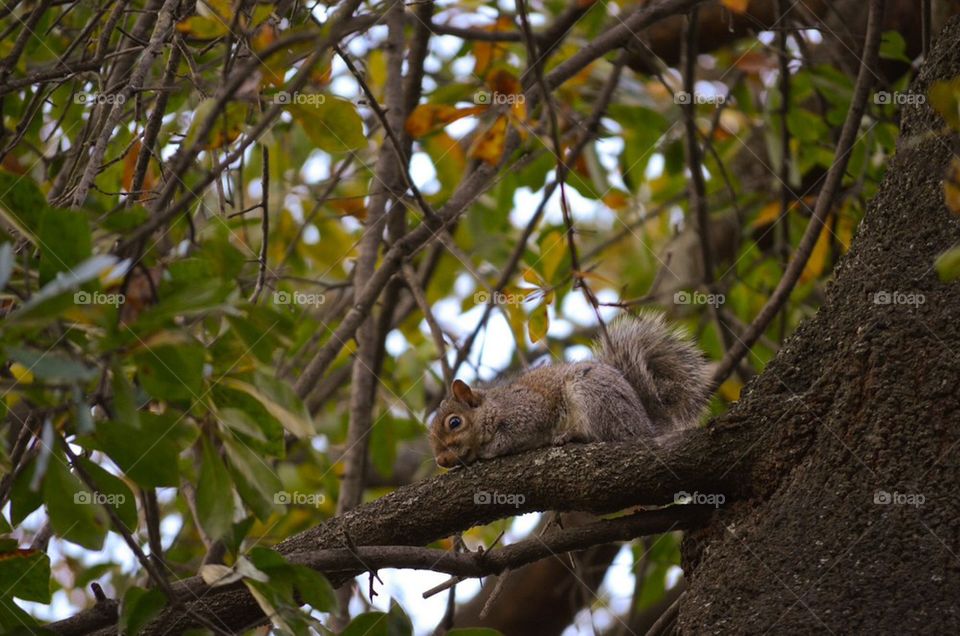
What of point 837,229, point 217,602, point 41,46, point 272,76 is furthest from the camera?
point 837,229

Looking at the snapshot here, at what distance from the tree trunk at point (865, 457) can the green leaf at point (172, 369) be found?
36.0 inches

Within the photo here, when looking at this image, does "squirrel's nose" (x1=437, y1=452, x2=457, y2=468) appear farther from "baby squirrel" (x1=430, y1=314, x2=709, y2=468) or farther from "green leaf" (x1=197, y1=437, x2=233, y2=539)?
"green leaf" (x1=197, y1=437, x2=233, y2=539)

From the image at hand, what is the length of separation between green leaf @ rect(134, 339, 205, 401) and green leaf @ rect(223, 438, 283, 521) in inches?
6.2

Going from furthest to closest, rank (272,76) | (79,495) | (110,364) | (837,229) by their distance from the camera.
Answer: (837,229) < (272,76) < (79,495) < (110,364)

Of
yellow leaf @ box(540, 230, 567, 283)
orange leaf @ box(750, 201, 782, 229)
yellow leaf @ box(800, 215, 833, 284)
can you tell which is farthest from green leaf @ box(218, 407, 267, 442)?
orange leaf @ box(750, 201, 782, 229)

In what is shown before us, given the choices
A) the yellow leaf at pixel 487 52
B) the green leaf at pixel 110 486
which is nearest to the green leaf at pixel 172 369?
the green leaf at pixel 110 486

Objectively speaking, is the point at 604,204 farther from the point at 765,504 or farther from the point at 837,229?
the point at 765,504

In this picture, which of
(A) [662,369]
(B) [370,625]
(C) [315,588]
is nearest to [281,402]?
(C) [315,588]

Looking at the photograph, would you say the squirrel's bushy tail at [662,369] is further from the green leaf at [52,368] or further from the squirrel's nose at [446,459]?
the green leaf at [52,368]

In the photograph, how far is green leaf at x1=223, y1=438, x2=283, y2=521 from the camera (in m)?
1.71

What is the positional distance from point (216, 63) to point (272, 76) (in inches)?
21.4

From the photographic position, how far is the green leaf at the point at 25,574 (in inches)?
72.9

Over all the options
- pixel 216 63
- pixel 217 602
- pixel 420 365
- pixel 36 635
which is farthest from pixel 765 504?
pixel 420 365

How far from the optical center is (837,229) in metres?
3.95
